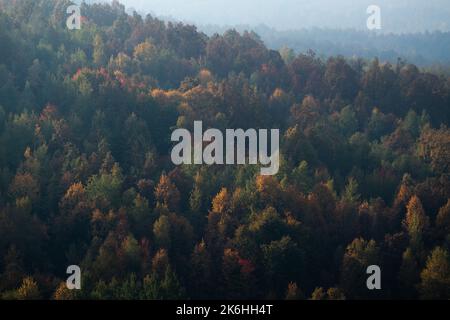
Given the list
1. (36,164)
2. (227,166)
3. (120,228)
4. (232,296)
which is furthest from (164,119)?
(232,296)

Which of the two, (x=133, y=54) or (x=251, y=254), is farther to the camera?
(x=133, y=54)

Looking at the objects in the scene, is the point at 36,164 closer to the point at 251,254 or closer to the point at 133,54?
the point at 251,254

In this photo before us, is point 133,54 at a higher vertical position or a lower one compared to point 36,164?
higher

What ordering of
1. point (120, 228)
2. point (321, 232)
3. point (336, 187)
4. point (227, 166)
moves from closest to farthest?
point (120, 228) < point (321, 232) < point (227, 166) < point (336, 187)

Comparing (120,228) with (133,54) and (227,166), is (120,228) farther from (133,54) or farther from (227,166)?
(133,54)
